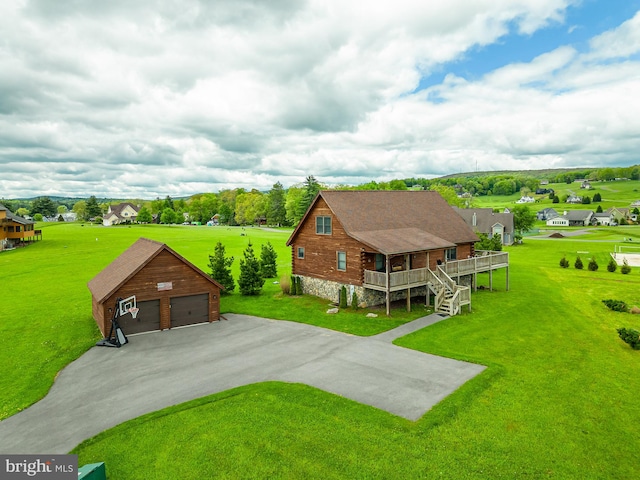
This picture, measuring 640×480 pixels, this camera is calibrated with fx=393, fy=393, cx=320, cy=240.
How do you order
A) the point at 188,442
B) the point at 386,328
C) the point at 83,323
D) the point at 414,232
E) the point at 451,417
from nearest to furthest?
1. the point at 188,442
2. the point at 451,417
3. the point at 386,328
4. the point at 83,323
5. the point at 414,232

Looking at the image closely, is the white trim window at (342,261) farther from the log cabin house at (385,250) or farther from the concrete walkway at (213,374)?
the concrete walkway at (213,374)

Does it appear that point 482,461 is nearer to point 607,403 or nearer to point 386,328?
point 607,403

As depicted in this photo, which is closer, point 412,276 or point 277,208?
point 412,276

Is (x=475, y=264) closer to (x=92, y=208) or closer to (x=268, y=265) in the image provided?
(x=268, y=265)

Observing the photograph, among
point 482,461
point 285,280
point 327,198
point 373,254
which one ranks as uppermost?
point 327,198

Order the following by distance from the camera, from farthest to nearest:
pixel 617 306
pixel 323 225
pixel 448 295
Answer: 1. pixel 323 225
2. pixel 617 306
3. pixel 448 295

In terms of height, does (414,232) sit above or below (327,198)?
below

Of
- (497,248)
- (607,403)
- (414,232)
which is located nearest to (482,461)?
(607,403)

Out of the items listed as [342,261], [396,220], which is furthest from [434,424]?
[396,220]
